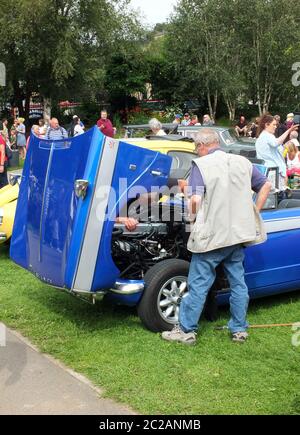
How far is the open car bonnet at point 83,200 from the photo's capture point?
461 cm

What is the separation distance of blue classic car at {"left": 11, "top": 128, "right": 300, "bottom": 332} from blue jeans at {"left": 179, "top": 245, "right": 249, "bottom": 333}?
0.29 m

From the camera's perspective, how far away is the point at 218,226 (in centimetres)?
468

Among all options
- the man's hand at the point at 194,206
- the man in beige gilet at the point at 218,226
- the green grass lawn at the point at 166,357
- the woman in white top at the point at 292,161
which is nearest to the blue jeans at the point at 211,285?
the man in beige gilet at the point at 218,226

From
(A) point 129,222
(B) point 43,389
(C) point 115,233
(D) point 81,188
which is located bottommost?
(B) point 43,389

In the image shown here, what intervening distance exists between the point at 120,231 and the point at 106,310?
100 cm

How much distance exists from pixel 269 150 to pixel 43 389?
18.1 ft

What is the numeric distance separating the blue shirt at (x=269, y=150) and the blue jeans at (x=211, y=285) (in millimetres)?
3707

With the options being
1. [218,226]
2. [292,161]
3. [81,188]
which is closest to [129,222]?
[81,188]

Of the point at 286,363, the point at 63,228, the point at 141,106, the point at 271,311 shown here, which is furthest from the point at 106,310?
the point at 141,106

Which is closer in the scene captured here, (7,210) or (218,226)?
(218,226)

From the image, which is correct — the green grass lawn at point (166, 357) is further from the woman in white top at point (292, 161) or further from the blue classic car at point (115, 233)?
the woman in white top at point (292, 161)

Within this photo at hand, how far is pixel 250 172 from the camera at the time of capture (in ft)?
15.8

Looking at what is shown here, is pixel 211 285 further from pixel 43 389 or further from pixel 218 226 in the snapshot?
pixel 43 389

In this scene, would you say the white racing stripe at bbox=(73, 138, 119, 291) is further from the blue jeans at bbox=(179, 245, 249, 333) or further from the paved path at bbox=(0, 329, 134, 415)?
the blue jeans at bbox=(179, 245, 249, 333)
